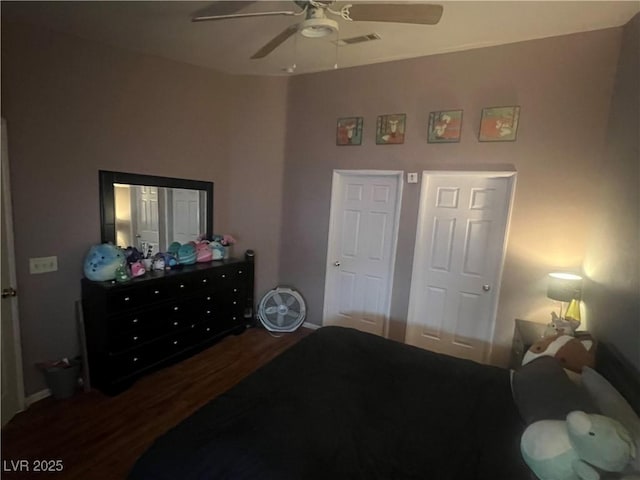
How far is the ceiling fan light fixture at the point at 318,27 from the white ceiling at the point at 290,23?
2.01ft

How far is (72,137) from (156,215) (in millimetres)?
899

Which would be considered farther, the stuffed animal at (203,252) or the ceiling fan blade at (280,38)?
the stuffed animal at (203,252)

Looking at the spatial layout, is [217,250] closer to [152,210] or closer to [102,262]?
[152,210]

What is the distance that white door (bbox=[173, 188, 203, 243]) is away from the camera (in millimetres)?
3293

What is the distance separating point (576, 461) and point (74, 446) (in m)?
2.56

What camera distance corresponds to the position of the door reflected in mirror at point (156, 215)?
282 cm

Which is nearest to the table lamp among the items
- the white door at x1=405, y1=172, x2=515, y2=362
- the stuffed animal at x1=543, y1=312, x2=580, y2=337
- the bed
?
the stuffed animal at x1=543, y1=312, x2=580, y2=337

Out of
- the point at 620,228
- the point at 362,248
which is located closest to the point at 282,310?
the point at 362,248

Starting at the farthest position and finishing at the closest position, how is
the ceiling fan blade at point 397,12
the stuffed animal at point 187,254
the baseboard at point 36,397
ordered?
the stuffed animal at point 187,254 < the baseboard at point 36,397 < the ceiling fan blade at point 397,12

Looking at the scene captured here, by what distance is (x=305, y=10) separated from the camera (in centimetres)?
173

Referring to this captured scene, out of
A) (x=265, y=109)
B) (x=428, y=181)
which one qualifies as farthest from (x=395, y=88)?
(x=265, y=109)

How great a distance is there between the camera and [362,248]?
3529mm

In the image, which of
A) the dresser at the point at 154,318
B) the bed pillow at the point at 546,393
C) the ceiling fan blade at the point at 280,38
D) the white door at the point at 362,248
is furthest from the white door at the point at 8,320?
the bed pillow at the point at 546,393

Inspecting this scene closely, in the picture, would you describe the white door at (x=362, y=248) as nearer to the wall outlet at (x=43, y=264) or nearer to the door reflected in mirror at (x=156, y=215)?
the door reflected in mirror at (x=156, y=215)
